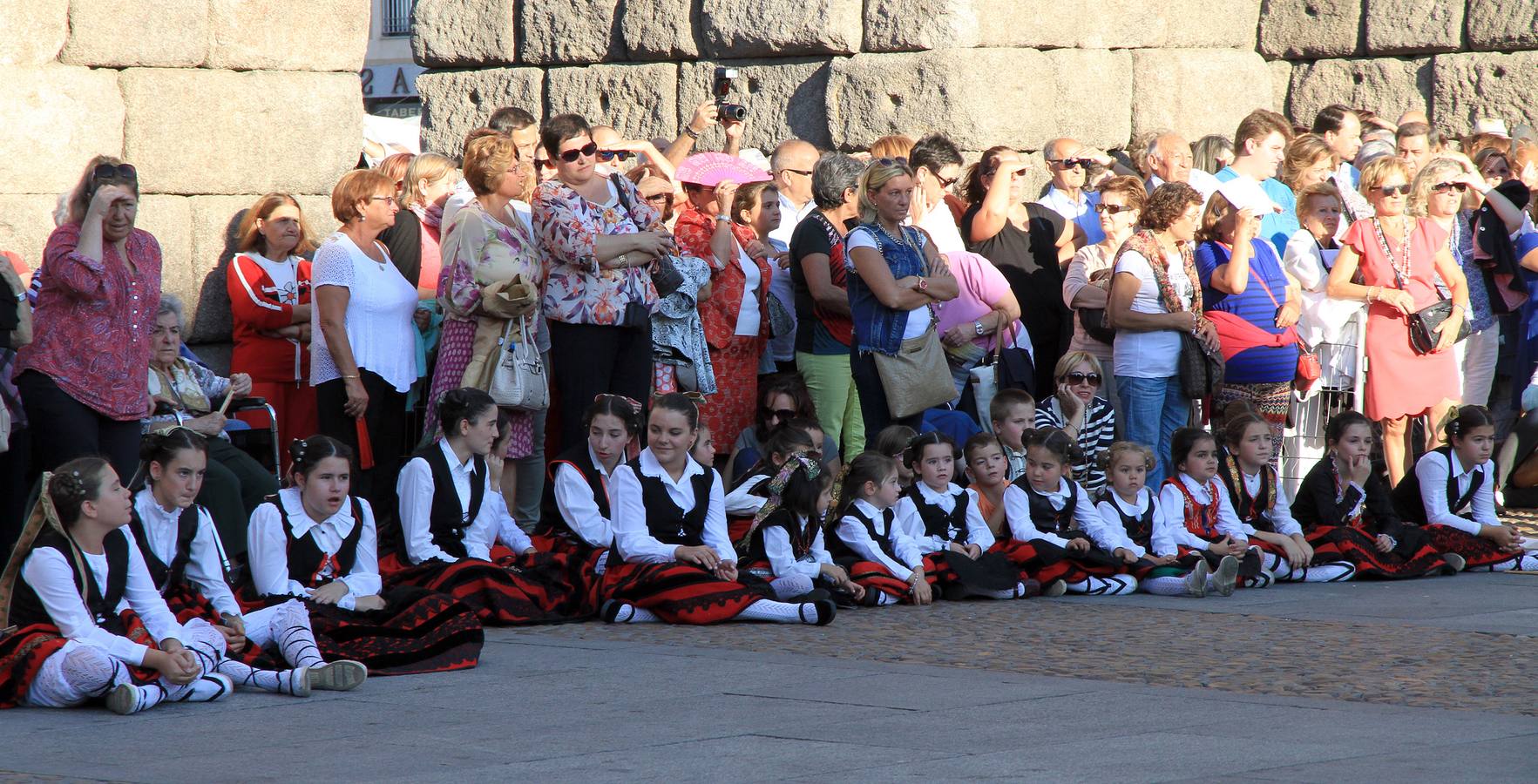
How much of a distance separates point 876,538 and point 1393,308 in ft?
11.8

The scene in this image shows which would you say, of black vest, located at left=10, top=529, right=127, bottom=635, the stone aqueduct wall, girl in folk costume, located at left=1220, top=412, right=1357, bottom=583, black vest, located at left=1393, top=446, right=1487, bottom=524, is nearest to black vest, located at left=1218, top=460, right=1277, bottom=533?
girl in folk costume, located at left=1220, top=412, right=1357, bottom=583

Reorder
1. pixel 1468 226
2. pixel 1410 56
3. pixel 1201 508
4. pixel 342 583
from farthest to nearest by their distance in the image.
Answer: pixel 1410 56, pixel 1468 226, pixel 1201 508, pixel 342 583

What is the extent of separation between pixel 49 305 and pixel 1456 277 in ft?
22.1

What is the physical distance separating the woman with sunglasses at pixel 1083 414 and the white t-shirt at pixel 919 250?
737mm

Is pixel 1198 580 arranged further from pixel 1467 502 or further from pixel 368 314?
pixel 368 314

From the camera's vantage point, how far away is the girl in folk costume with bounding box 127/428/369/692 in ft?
19.2

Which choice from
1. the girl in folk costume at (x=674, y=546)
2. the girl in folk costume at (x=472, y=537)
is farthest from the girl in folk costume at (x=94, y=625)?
the girl in folk costume at (x=674, y=546)

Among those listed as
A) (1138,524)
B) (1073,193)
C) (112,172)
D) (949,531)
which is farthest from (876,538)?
(1073,193)

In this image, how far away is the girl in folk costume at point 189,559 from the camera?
5.86 m

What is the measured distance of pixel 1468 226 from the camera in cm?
1048

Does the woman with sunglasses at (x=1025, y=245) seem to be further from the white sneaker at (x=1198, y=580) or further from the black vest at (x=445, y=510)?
the black vest at (x=445, y=510)

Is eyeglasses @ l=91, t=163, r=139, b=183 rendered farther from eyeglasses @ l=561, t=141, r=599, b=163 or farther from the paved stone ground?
the paved stone ground

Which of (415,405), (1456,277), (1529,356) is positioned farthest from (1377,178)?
(415,405)

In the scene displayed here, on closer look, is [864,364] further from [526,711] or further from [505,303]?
[526,711]
